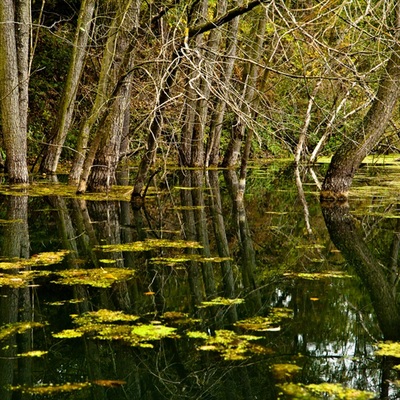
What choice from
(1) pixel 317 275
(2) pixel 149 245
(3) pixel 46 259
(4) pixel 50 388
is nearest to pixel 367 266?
(1) pixel 317 275

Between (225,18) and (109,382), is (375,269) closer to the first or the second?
(225,18)

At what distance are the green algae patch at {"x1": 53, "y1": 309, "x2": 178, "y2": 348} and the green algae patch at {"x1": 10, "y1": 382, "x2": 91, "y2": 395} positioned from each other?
0.72 meters

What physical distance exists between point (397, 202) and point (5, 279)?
29.8 feet

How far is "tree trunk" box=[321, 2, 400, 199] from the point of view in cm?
1121

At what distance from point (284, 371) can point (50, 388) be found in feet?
4.43

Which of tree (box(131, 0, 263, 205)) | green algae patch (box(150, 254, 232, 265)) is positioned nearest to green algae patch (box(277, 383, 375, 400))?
green algae patch (box(150, 254, 232, 265))

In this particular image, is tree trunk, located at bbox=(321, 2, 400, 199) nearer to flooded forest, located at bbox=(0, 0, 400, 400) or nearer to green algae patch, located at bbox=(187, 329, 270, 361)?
flooded forest, located at bbox=(0, 0, 400, 400)

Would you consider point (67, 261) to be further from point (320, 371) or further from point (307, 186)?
point (307, 186)

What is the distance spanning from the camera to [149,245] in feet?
26.5

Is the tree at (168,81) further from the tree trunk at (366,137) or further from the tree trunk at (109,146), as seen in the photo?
the tree trunk at (366,137)

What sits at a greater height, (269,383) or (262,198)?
(262,198)

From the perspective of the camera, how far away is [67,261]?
703 centimetres

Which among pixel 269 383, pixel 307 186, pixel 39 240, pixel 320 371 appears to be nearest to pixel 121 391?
pixel 269 383

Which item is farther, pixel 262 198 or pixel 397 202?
pixel 262 198
